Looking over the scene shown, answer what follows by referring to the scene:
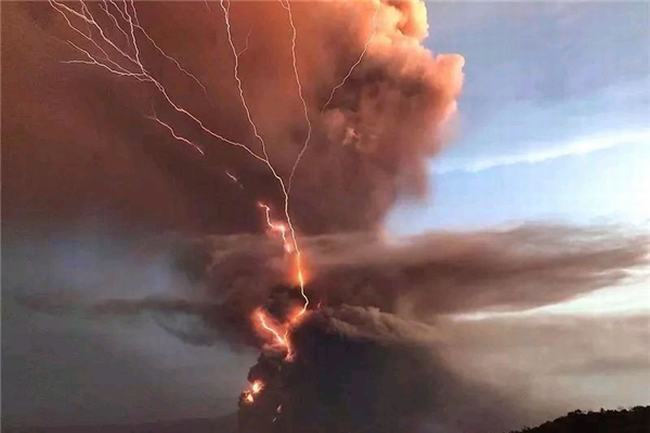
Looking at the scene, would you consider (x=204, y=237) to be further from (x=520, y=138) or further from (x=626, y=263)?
(x=626, y=263)

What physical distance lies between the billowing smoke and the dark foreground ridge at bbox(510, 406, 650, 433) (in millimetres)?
192

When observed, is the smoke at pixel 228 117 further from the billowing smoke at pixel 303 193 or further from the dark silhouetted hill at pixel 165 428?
the dark silhouetted hill at pixel 165 428

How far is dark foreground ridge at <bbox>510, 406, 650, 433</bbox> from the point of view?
2.56 m

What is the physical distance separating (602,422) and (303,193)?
1.52 metres

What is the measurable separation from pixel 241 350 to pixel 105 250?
72cm

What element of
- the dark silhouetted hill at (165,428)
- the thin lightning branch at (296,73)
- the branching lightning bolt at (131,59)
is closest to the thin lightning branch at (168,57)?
the branching lightning bolt at (131,59)

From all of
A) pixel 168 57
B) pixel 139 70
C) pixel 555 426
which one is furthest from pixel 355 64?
pixel 555 426

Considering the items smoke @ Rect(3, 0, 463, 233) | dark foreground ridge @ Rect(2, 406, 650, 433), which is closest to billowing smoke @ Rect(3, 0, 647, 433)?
smoke @ Rect(3, 0, 463, 233)

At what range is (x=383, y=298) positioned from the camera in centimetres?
278

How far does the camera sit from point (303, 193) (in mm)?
2832

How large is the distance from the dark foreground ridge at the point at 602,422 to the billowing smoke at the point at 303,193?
19cm

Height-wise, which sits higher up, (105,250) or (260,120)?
(260,120)

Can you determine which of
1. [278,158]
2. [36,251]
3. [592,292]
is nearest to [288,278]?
[278,158]

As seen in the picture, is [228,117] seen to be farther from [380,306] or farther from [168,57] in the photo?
[380,306]
